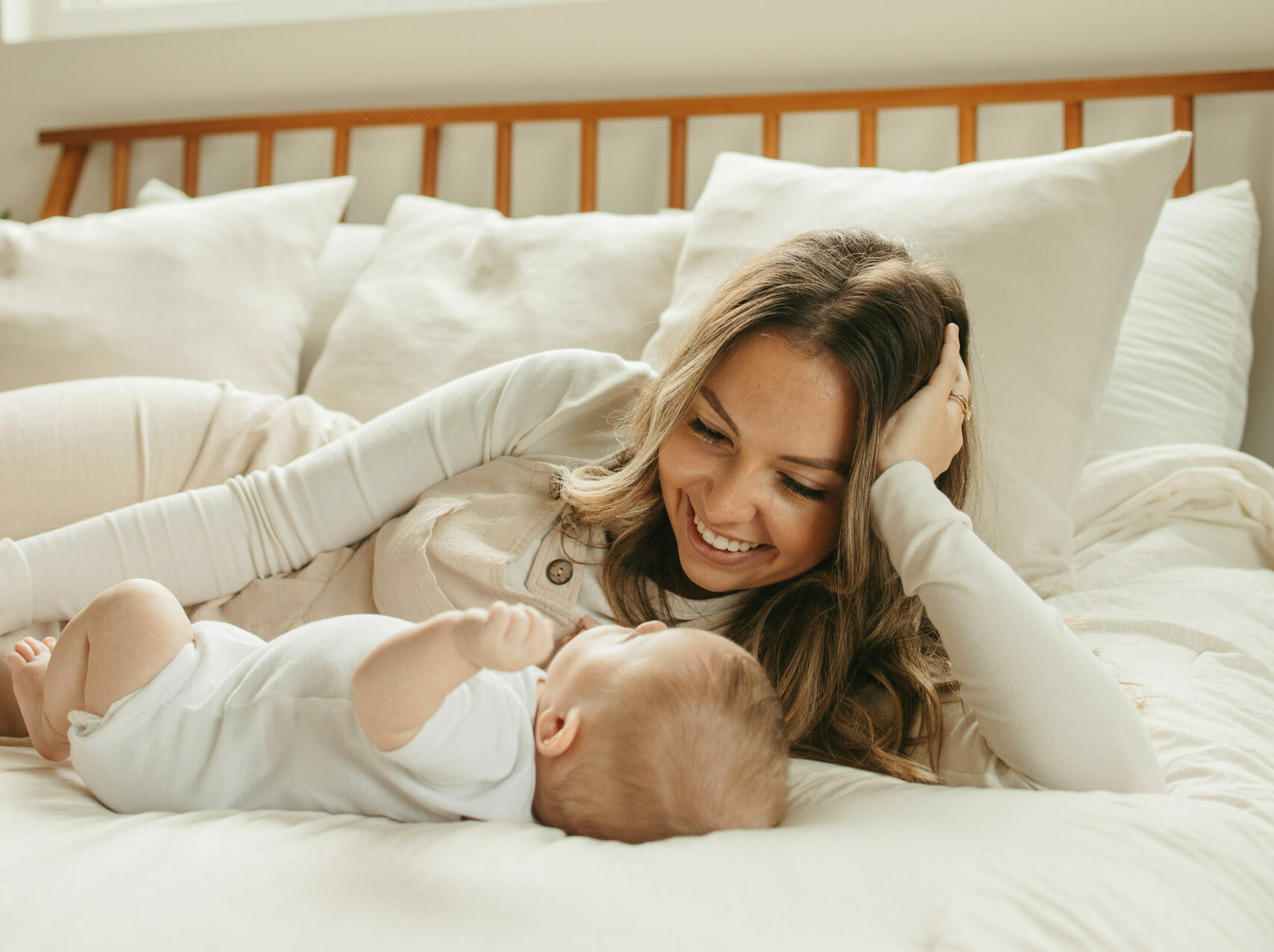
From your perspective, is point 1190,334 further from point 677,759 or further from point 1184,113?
point 677,759

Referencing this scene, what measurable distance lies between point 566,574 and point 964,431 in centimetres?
47

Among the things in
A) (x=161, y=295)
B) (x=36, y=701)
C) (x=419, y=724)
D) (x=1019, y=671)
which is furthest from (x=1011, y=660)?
(x=161, y=295)

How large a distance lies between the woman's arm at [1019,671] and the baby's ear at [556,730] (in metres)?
0.35

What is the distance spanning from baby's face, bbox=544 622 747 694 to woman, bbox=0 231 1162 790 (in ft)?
0.68

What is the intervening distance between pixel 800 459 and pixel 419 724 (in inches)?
18.1

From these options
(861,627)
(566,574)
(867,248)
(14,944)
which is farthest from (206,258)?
(14,944)

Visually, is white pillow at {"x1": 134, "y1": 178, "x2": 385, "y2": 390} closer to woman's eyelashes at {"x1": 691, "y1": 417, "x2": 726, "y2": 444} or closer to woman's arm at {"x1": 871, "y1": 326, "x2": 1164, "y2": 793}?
woman's eyelashes at {"x1": 691, "y1": 417, "x2": 726, "y2": 444}

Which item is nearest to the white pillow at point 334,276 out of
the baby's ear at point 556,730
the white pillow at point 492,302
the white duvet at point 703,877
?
the white pillow at point 492,302

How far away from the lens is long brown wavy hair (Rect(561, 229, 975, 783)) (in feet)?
3.28

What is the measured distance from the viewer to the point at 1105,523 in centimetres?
145

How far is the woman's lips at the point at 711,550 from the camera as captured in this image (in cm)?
104

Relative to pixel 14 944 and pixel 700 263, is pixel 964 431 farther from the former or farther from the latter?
pixel 14 944

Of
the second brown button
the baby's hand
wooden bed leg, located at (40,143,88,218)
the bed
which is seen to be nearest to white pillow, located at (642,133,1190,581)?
the bed

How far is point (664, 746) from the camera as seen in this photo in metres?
0.71
